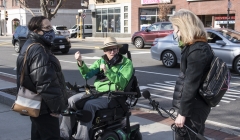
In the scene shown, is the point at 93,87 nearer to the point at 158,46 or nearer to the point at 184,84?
the point at 184,84

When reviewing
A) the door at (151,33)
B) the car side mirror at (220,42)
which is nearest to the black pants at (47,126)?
the car side mirror at (220,42)

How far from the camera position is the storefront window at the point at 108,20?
3519 centimetres

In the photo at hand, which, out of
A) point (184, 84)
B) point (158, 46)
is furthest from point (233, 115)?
point (158, 46)

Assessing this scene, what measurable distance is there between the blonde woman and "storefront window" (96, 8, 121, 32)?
32397mm

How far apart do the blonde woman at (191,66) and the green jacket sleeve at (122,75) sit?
1.28 m

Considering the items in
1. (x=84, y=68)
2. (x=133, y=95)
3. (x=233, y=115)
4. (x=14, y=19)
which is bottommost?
(x=233, y=115)

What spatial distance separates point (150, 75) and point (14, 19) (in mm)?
46582

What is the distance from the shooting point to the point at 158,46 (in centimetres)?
1268

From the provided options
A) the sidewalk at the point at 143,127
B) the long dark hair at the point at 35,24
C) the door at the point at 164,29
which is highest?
the door at the point at 164,29

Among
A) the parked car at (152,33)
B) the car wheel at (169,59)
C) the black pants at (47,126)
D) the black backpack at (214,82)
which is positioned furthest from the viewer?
the parked car at (152,33)

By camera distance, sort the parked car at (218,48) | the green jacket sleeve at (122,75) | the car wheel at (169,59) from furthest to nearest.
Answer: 1. the car wheel at (169,59)
2. the parked car at (218,48)
3. the green jacket sleeve at (122,75)

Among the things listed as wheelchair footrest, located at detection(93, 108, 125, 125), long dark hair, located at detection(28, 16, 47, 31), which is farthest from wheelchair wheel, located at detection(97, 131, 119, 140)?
long dark hair, located at detection(28, 16, 47, 31)

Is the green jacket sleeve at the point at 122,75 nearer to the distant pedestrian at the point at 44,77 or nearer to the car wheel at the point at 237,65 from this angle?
the distant pedestrian at the point at 44,77

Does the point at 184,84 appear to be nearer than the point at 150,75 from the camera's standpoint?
Yes
